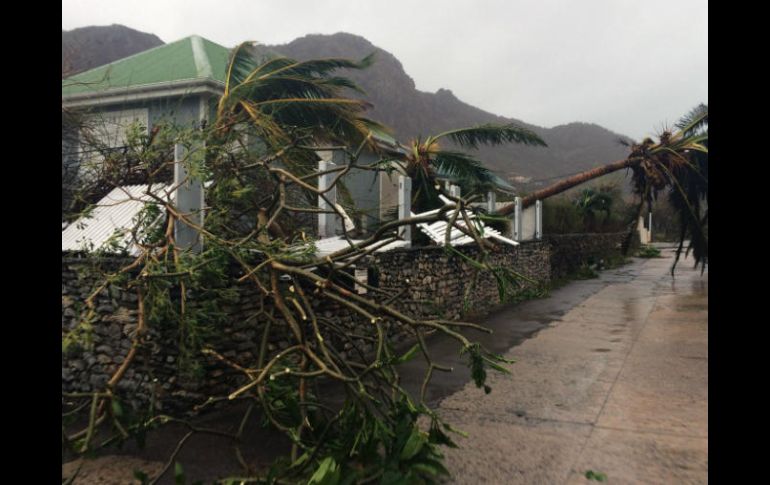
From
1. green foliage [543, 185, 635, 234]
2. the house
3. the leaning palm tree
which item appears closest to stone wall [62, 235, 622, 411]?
the house

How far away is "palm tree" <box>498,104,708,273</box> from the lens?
13531mm

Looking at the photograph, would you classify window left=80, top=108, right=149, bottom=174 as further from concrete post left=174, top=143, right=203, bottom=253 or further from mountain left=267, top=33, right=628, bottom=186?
mountain left=267, top=33, right=628, bottom=186

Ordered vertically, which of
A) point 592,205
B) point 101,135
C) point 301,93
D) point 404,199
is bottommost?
point 404,199

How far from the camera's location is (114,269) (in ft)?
16.0

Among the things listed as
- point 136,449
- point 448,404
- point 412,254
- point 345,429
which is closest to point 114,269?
point 136,449

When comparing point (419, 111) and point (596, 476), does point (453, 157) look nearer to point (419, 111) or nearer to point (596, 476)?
point (596, 476)

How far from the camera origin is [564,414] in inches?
186

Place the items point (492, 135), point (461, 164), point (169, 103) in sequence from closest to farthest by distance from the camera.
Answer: point (169, 103)
point (461, 164)
point (492, 135)

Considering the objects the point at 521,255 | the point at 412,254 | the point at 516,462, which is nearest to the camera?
the point at 516,462

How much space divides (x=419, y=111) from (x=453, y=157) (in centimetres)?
9177

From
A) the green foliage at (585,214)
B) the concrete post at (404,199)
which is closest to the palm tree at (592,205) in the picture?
the green foliage at (585,214)

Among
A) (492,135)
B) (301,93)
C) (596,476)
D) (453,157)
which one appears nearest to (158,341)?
(596,476)
